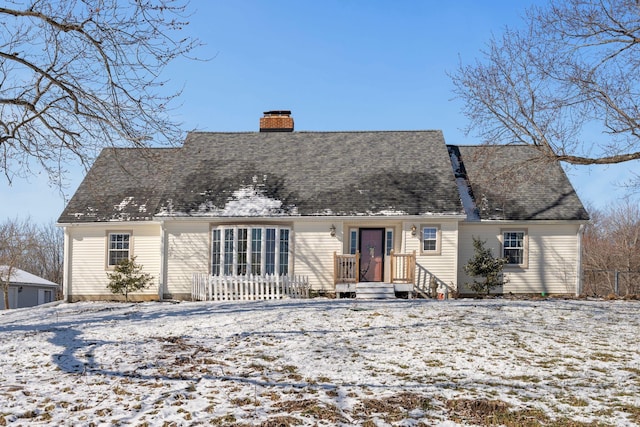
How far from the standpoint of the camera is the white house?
71.9 ft

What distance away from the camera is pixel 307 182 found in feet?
77.5

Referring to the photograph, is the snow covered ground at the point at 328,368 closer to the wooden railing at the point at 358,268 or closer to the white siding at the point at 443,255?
the wooden railing at the point at 358,268

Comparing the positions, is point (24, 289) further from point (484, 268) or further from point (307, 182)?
point (484, 268)

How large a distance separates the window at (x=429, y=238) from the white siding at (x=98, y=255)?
986 centimetres

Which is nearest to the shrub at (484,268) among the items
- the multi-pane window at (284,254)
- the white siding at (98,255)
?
the multi-pane window at (284,254)

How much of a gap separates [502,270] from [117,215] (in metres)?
14.4

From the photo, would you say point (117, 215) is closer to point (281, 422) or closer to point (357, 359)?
point (357, 359)

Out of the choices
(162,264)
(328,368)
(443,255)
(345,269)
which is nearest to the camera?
(328,368)

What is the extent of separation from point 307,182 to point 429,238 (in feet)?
16.6

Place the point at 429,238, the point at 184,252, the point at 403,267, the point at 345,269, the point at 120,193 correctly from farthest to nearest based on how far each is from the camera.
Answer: the point at 120,193
the point at 184,252
the point at 429,238
the point at 345,269
the point at 403,267

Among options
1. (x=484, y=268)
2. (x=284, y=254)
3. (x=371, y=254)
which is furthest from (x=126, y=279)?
(x=484, y=268)

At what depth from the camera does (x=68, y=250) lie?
78.0 feet

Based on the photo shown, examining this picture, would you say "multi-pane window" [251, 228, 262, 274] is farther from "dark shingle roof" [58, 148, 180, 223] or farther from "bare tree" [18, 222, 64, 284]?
"bare tree" [18, 222, 64, 284]

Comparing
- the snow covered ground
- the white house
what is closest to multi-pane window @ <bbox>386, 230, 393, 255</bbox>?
the white house
